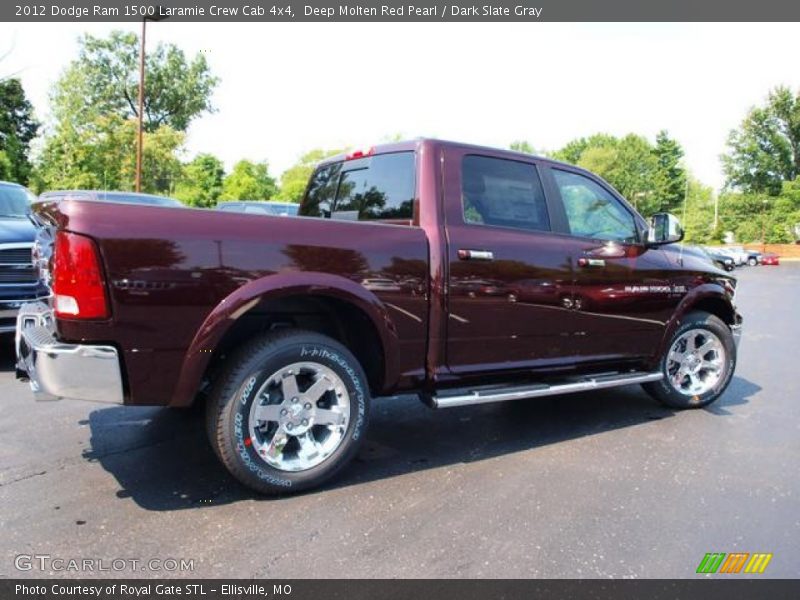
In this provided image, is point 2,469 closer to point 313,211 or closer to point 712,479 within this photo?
point 313,211

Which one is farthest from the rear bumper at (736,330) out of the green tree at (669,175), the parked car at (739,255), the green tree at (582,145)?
the green tree at (582,145)

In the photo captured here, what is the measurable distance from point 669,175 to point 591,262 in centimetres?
8205

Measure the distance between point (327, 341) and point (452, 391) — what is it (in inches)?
36.1

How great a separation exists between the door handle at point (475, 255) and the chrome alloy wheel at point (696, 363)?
214cm

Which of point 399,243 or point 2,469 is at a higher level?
point 399,243

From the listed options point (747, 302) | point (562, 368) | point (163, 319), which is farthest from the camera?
point (747, 302)

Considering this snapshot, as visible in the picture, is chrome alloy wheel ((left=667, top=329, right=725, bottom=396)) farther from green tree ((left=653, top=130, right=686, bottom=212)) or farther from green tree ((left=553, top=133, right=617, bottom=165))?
green tree ((left=553, top=133, right=617, bottom=165))

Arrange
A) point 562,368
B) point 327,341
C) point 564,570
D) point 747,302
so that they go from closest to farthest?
point 564,570 → point 327,341 → point 562,368 → point 747,302

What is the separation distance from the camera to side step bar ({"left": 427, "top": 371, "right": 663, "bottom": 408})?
144 inches

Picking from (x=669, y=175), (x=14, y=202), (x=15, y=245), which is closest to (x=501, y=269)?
(x=15, y=245)

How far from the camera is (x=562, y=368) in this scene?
4.28 metres

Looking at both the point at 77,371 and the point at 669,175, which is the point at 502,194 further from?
the point at 669,175

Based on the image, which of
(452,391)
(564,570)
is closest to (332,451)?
(452,391)

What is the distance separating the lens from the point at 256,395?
3.14 metres
